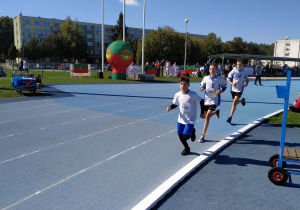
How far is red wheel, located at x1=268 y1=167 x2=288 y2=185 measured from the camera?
4.10 metres

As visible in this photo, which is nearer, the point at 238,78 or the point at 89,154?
the point at 89,154

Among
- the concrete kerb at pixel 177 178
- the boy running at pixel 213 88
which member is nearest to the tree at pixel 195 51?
the boy running at pixel 213 88

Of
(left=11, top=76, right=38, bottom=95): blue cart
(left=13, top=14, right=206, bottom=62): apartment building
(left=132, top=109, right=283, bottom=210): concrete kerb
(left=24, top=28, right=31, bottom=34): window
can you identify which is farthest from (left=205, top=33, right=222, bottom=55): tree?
(left=132, top=109, right=283, bottom=210): concrete kerb

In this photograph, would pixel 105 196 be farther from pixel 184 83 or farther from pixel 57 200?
pixel 184 83

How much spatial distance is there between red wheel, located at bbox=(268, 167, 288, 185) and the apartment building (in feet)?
248

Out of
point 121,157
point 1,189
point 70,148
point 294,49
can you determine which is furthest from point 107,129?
point 294,49

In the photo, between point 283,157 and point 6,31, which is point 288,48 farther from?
point 283,157

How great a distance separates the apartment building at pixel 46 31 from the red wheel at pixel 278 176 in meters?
75.4

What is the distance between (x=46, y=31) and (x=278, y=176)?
9105 centimetres

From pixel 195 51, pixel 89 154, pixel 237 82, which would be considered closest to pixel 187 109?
pixel 89 154

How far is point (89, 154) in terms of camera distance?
527 cm

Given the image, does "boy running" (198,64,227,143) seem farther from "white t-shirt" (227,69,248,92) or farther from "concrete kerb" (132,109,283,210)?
"white t-shirt" (227,69,248,92)

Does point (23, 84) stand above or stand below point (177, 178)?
above

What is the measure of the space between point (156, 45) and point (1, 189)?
6412 centimetres
